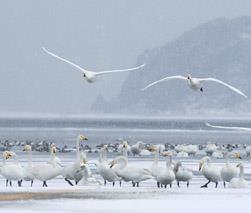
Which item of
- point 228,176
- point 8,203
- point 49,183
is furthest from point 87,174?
point 8,203

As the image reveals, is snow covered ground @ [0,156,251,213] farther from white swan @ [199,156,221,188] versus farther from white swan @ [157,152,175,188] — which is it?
white swan @ [199,156,221,188]

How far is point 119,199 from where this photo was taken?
77.8 feet

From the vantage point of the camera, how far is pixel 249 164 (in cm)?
3888

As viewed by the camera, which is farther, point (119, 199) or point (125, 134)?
point (125, 134)

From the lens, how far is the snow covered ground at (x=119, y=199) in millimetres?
22062

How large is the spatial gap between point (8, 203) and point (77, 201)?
4.42ft

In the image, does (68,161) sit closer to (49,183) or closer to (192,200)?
(49,183)

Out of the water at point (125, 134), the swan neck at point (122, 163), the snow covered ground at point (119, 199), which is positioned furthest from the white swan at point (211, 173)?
the water at point (125, 134)

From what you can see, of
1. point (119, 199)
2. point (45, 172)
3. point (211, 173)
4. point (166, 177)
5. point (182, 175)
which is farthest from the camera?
point (211, 173)

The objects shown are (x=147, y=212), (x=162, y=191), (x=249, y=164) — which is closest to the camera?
(x=147, y=212)

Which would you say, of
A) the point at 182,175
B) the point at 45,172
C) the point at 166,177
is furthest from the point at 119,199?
the point at 182,175

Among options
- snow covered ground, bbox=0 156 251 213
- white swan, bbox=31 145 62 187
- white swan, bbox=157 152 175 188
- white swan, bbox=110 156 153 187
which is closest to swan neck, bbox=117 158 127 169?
white swan, bbox=110 156 153 187

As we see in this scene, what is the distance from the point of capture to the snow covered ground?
2206 centimetres

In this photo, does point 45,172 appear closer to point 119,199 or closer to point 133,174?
point 133,174
